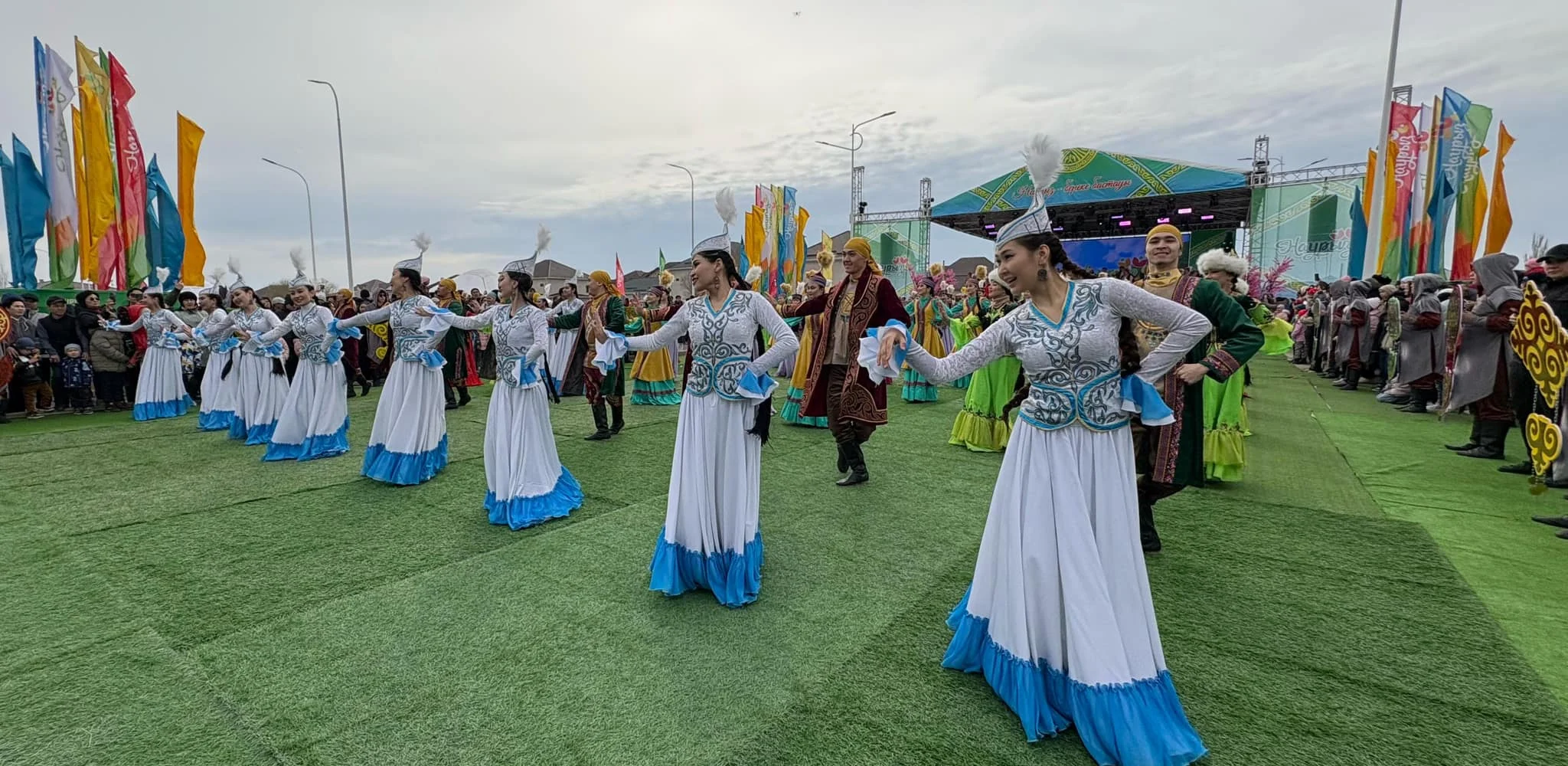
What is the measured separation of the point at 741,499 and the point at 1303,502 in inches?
180

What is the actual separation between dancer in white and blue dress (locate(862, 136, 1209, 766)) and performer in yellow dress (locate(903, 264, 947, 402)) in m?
7.46

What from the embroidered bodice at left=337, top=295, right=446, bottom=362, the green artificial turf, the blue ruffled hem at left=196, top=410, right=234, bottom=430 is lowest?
the green artificial turf

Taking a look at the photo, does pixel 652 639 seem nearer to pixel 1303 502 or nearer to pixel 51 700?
pixel 51 700

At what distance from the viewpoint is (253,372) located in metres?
8.01

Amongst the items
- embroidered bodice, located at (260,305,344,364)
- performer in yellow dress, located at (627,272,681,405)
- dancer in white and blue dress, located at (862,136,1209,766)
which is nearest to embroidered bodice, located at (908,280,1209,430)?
dancer in white and blue dress, located at (862,136,1209,766)

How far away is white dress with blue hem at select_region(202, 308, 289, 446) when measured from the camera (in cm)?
766

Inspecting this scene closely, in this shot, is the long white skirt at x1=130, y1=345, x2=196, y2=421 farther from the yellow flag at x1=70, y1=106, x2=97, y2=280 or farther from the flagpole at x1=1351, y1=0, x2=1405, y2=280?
the flagpole at x1=1351, y1=0, x2=1405, y2=280

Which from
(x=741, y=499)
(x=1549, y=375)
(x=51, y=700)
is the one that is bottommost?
(x=51, y=700)

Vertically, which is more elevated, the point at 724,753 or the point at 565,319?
the point at 565,319

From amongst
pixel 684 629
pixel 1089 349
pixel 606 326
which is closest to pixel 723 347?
pixel 684 629

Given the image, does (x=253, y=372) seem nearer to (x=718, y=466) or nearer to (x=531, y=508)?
(x=531, y=508)

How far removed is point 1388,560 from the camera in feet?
13.1

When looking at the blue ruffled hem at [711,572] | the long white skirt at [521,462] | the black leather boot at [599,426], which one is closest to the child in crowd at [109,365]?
the black leather boot at [599,426]

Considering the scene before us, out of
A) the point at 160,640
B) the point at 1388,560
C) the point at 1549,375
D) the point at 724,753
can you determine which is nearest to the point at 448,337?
the point at 160,640
